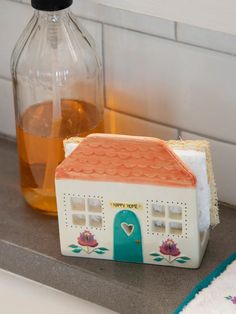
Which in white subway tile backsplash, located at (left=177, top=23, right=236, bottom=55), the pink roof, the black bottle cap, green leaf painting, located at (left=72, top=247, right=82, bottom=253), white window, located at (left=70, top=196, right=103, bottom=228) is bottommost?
green leaf painting, located at (left=72, top=247, right=82, bottom=253)

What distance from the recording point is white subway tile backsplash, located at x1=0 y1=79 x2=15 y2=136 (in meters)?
1.30

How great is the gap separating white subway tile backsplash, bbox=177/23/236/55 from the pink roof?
0.52 ft

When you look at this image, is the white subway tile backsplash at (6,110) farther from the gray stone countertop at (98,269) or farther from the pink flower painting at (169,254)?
the pink flower painting at (169,254)

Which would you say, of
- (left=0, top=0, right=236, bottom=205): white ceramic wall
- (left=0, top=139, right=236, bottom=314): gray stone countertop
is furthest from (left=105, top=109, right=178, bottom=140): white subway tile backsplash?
(left=0, top=139, right=236, bottom=314): gray stone countertop

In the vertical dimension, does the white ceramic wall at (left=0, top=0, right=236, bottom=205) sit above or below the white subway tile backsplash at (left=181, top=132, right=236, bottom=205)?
above

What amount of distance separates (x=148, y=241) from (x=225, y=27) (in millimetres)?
256

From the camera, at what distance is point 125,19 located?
1127mm

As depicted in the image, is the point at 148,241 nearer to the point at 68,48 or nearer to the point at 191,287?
the point at 191,287

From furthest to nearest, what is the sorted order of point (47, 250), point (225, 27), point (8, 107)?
point (8, 107), point (47, 250), point (225, 27)

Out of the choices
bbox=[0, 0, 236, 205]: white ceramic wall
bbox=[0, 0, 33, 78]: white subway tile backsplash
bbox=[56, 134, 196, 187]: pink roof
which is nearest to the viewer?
bbox=[56, 134, 196, 187]: pink roof

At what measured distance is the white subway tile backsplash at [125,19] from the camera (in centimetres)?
110

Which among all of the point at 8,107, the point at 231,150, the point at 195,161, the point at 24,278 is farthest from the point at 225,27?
the point at 8,107

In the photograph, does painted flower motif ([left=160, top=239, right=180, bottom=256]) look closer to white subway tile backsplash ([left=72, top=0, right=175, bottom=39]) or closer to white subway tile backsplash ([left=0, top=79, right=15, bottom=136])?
white subway tile backsplash ([left=72, top=0, right=175, bottom=39])

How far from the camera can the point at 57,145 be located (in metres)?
1.11
